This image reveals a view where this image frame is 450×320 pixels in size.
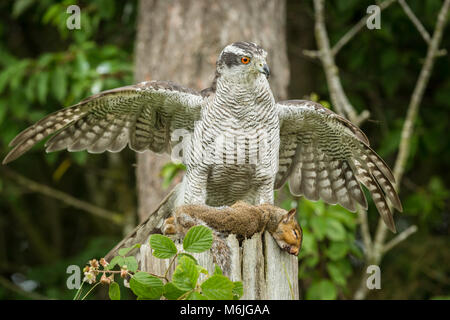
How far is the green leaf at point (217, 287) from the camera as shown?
2404mm

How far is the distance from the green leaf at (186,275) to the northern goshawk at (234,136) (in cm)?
141

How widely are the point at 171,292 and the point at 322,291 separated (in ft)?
9.21

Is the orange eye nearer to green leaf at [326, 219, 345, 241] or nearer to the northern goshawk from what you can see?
the northern goshawk

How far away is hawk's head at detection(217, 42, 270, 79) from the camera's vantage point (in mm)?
3527

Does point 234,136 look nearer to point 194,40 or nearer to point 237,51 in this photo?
point 237,51

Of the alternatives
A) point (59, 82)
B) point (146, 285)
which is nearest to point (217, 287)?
point (146, 285)

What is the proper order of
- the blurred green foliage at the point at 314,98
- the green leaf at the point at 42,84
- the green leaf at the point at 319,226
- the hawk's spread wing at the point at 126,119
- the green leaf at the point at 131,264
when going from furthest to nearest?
1. the green leaf at the point at 42,84
2. the blurred green foliage at the point at 314,98
3. the green leaf at the point at 319,226
4. the hawk's spread wing at the point at 126,119
5. the green leaf at the point at 131,264

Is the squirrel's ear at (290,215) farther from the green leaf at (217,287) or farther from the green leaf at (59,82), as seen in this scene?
the green leaf at (59,82)

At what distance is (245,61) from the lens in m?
3.54

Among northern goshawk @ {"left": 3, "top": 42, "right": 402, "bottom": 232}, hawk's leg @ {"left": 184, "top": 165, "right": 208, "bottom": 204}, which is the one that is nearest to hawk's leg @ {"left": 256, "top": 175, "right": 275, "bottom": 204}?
northern goshawk @ {"left": 3, "top": 42, "right": 402, "bottom": 232}

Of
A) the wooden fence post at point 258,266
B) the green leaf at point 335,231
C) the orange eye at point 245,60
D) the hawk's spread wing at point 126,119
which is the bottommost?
the green leaf at point 335,231

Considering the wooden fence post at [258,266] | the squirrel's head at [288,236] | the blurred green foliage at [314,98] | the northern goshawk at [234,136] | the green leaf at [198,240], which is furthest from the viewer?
the blurred green foliage at [314,98]

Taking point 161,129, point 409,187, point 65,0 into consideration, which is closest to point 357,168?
point 161,129

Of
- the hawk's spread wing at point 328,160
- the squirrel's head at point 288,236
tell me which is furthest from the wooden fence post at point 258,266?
the hawk's spread wing at point 328,160
